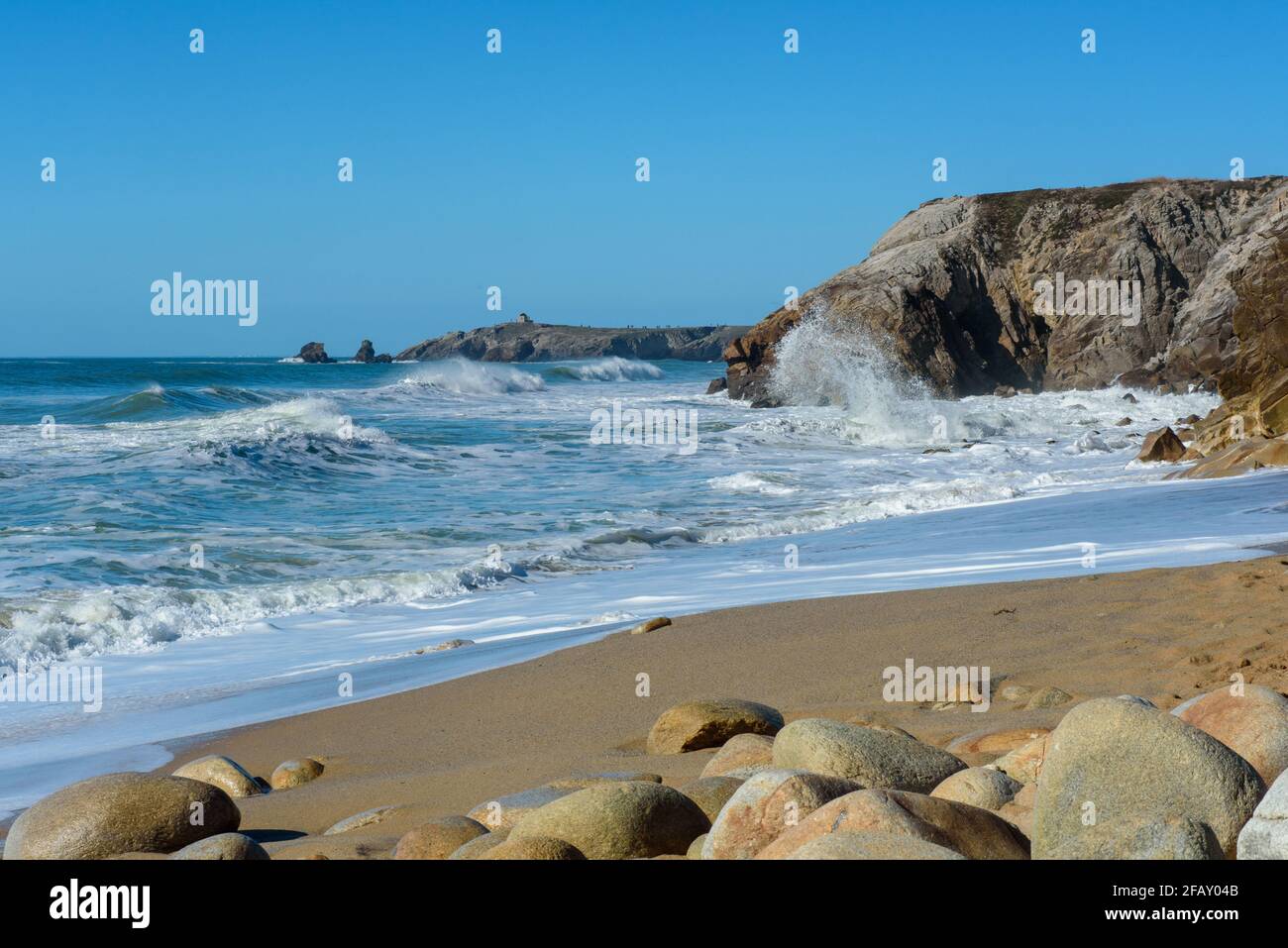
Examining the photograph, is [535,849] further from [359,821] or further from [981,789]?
[359,821]

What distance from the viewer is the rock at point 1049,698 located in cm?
555

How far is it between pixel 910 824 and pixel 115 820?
284 cm

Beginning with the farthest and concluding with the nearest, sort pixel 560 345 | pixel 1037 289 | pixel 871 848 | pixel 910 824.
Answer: pixel 560 345 → pixel 1037 289 → pixel 910 824 → pixel 871 848

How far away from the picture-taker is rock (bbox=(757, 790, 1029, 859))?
2949 millimetres

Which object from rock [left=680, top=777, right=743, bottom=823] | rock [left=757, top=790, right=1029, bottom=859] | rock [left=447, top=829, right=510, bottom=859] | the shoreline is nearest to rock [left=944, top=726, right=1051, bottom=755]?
the shoreline

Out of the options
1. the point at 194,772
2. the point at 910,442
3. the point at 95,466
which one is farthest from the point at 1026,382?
the point at 194,772

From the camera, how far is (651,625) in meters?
8.19

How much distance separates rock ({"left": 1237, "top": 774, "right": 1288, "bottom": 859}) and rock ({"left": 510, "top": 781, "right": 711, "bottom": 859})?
155cm

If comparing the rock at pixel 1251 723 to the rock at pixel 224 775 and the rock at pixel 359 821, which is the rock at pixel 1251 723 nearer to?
the rock at pixel 359 821

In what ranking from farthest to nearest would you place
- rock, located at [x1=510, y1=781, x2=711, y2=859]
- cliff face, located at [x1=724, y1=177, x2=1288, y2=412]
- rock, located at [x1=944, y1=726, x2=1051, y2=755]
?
1. cliff face, located at [x1=724, y1=177, x2=1288, y2=412]
2. rock, located at [x1=944, y1=726, x2=1051, y2=755]
3. rock, located at [x1=510, y1=781, x2=711, y2=859]

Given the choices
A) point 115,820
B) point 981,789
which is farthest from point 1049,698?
point 115,820

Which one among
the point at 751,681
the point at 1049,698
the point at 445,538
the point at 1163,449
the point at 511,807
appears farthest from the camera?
the point at 1163,449

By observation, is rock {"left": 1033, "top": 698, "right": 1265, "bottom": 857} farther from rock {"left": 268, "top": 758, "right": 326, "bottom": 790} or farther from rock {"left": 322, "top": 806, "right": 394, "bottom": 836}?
rock {"left": 268, "top": 758, "right": 326, "bottom": 790}
